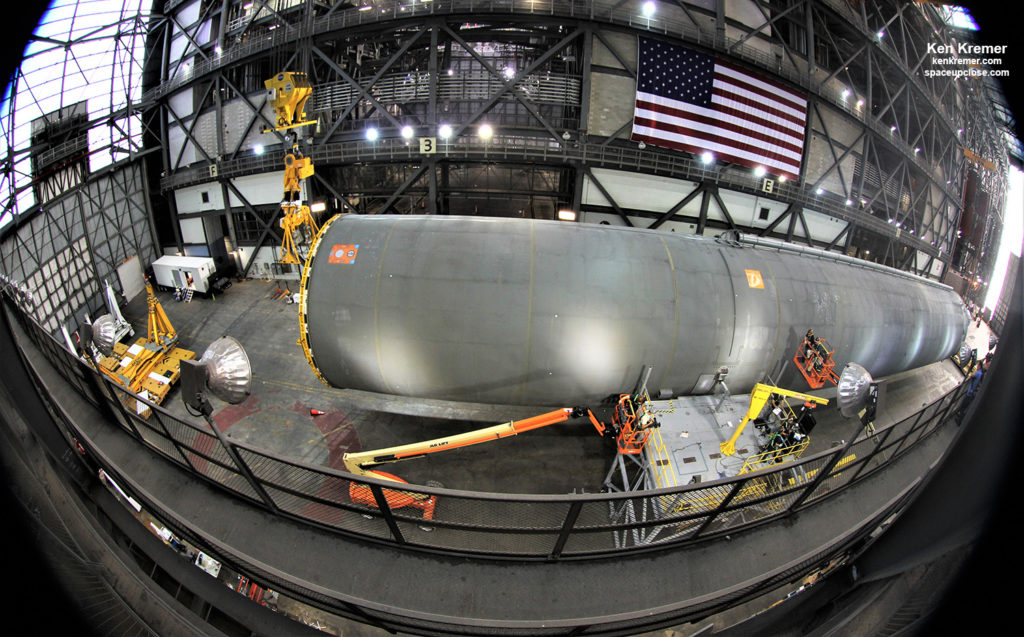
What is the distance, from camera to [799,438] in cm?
732

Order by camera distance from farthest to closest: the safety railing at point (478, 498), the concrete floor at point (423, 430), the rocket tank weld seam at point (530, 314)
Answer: the concrete floor at point (423, 430) < the rocket tank weld seam at point (530, 314) < the safety railing at point (478, 498)

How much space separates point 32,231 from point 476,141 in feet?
71.2

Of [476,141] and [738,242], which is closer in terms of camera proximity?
[738,242]

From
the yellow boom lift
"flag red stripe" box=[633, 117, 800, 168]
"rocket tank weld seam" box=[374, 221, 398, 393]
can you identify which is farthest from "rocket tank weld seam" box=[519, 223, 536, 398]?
"flag red stripe" box=[633, 117, 800, 168]

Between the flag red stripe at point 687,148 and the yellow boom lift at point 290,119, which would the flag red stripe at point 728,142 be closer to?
the flag red stripe at point 687,148

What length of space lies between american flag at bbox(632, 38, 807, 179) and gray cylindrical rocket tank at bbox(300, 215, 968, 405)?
366 inches

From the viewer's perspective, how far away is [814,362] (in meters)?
8.78

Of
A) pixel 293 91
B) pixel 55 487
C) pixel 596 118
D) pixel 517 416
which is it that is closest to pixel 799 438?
pixel 517 416

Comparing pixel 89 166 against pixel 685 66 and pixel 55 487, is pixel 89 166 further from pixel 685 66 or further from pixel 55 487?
pixel 685 66

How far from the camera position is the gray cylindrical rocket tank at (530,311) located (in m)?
7.27

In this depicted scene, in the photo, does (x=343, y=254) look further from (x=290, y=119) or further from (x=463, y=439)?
(x=290, y=119)

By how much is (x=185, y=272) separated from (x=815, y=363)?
98.3ft

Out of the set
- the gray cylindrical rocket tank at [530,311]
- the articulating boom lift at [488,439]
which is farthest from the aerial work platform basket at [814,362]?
the articulating boom lift at [488,439]

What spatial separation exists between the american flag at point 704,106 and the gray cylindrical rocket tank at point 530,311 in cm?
931
